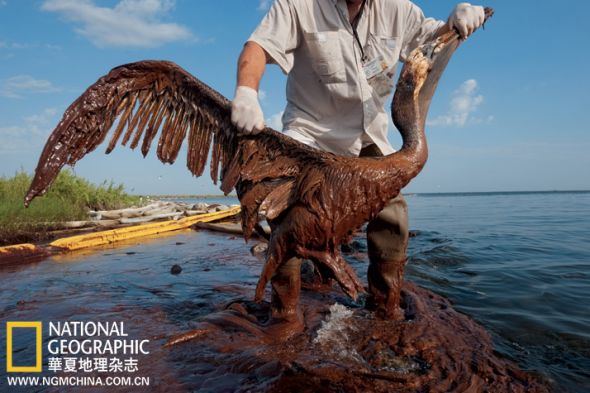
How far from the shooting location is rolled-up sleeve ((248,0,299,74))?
2.94 m

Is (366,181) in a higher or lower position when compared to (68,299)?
higher

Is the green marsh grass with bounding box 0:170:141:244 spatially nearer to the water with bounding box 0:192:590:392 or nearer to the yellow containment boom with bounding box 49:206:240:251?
the yellow containment boom with bounding box 49:206:240:251

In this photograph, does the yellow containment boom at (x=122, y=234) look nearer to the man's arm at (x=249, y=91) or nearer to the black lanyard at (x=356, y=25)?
the man's arm at (x=249, y=91)

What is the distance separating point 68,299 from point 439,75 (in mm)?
3887

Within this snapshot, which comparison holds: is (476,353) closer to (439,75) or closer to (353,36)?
(439,75)

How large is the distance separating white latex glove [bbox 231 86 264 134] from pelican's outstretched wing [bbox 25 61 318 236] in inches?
3.1

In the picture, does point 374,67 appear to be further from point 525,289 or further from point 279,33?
point 525,289

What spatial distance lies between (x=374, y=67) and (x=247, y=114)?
56.5 inches

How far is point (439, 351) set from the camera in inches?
98.7

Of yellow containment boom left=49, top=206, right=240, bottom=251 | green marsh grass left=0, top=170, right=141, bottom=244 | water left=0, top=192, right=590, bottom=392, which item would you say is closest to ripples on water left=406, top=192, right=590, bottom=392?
water left=0, top=192, right=590, bottom=392

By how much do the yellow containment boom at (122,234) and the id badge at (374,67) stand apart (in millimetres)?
5645

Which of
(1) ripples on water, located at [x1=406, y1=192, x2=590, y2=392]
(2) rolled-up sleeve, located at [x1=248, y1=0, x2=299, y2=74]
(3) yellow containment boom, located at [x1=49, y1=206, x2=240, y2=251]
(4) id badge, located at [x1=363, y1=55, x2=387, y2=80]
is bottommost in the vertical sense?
(1) ripples on water, located at [x1=406, y1=192, x2=590, y2=392]

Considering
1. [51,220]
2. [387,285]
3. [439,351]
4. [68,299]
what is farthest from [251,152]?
[51,220]

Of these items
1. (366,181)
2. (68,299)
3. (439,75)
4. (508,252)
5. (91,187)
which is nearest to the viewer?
(366,181)
